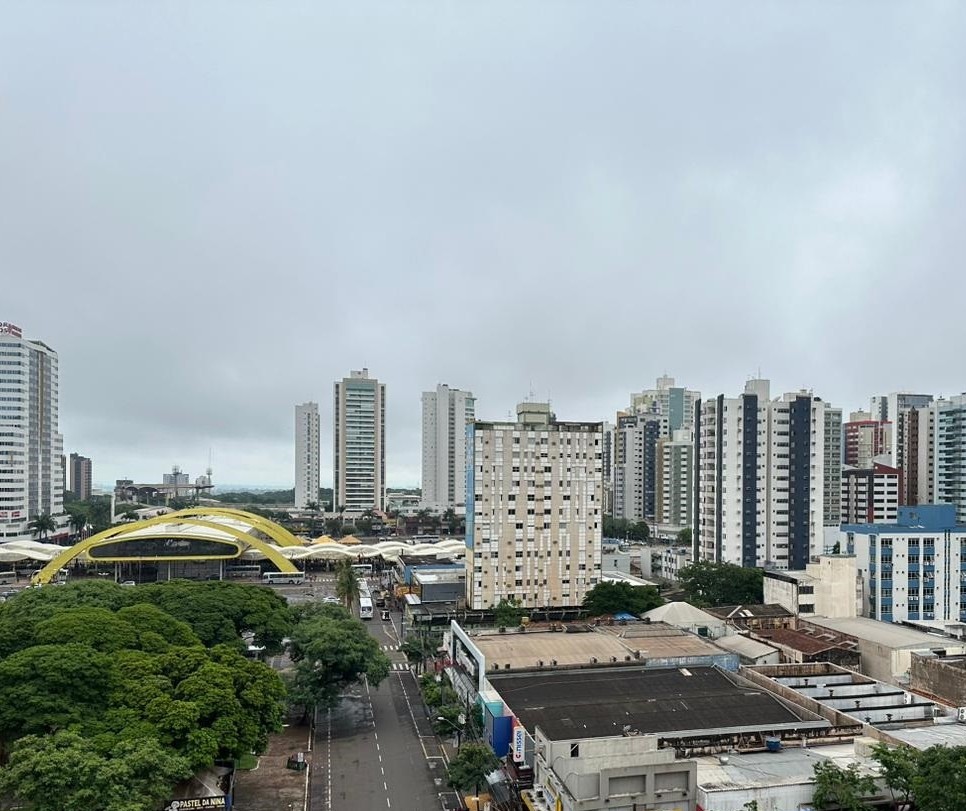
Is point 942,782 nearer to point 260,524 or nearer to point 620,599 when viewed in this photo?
point 620,599

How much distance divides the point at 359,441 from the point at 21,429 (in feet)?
196

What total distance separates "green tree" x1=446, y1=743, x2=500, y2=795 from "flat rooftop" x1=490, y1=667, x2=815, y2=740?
2.52 metres

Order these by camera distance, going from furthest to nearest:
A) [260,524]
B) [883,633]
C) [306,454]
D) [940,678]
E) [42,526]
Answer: [306,454]
[42,526]
[260,524]
[883,633]
[940,678]

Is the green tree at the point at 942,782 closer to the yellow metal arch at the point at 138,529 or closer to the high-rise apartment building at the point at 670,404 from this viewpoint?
the yellow metal arch at the point at 138,529

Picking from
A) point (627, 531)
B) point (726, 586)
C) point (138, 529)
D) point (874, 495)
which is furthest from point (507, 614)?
point (627, 531)

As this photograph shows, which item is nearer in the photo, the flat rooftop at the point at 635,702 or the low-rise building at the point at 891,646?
the flat rooftop at the point at 635,702

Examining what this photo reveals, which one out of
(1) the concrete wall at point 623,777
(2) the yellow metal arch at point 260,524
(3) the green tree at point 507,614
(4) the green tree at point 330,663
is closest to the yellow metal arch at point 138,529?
(2) the yellow metal arch at point 260,524

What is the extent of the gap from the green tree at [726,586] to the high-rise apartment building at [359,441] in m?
95.8

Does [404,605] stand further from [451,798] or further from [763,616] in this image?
[451,798]

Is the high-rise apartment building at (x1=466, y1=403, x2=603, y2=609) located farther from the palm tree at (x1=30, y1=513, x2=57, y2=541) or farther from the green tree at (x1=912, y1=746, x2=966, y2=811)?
the palm tree at (x1=30, y1=513, x2=57, y2=541)

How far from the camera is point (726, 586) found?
6275 cm

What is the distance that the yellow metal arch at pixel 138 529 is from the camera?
7769 centimetres

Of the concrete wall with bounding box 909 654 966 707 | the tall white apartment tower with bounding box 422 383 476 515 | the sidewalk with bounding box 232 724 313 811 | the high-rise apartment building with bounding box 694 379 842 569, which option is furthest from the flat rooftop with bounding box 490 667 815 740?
the tall white apartment tower with bounding box 422 383 476 515

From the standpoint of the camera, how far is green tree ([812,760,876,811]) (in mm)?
23109
